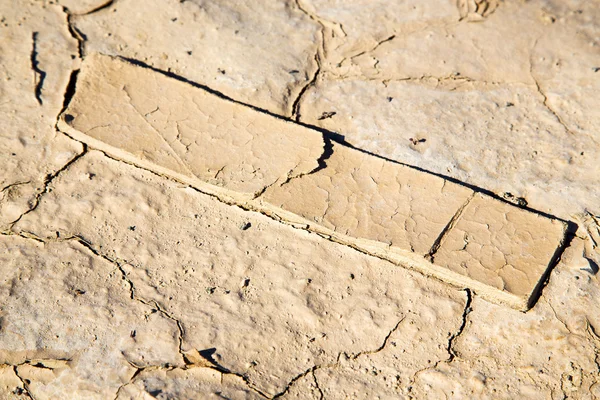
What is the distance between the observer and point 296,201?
10.3ft

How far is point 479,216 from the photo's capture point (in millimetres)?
3117

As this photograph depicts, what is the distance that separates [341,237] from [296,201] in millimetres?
322

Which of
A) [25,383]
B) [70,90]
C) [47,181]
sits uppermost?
[70,90]

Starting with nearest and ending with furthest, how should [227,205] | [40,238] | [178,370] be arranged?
[178,370] → [40,238] → [227,205]

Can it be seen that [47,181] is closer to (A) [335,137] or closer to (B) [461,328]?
(A) [335,137]

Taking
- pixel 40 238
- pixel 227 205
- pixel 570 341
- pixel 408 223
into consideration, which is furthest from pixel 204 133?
pixel 570 341

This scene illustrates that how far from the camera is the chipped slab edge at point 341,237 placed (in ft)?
9.57

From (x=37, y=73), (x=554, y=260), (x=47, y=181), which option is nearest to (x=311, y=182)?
(x=554, y=260)

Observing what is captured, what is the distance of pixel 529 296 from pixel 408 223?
2.33 feet

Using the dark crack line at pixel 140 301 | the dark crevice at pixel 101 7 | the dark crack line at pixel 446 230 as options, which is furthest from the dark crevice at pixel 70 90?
the dark crack line at pixel 446 230

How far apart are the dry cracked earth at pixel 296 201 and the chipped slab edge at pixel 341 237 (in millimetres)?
12

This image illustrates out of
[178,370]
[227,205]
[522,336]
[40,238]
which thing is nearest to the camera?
[178,370]

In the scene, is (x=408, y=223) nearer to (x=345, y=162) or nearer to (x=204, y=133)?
(x=345, y=162)

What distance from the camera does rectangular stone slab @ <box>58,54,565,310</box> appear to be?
2.99 metres
